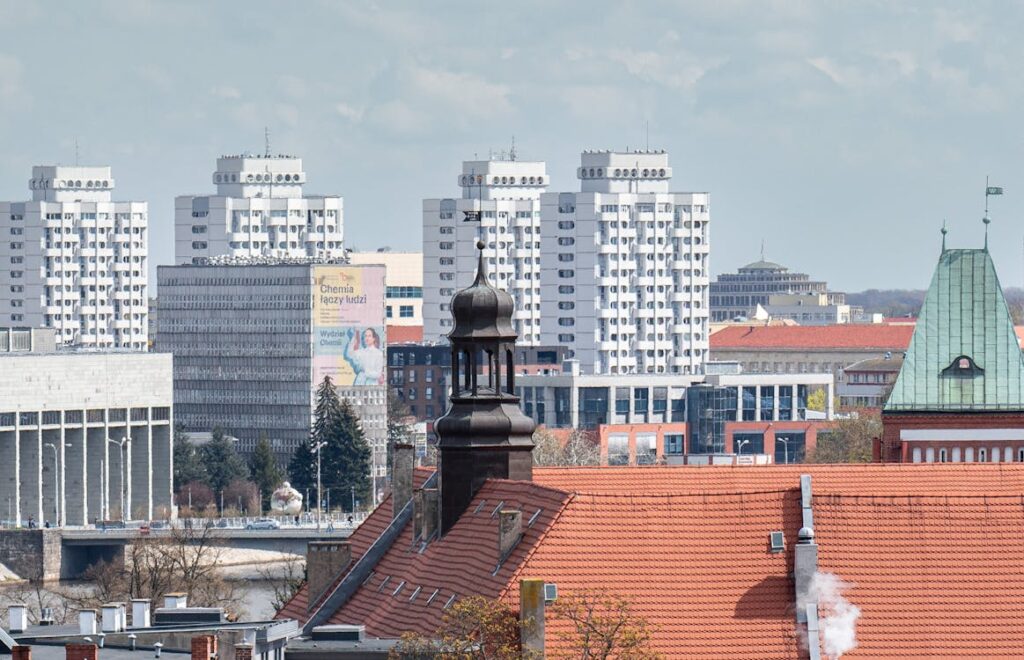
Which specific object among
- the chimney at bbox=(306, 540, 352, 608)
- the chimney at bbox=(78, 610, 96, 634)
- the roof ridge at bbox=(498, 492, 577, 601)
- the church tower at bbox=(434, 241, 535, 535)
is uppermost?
the church tower at bbox=(434, 241, 535, 535)

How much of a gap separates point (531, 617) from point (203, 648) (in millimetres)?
6151

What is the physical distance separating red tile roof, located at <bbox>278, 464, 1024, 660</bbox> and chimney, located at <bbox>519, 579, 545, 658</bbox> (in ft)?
2.29

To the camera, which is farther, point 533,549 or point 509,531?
point 509,531

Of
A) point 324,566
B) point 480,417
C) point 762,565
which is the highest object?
point 480,417

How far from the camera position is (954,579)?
67.5m

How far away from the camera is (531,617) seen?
62.8 metres

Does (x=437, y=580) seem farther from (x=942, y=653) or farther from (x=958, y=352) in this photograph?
(x=958, y=352)

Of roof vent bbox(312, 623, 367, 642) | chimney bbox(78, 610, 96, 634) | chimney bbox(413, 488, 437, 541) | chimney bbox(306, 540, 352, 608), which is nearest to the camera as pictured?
roof vent bbox(312, 623, 367, 642)

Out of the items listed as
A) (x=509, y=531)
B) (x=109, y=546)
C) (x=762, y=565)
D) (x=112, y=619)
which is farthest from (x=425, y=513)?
(x=109, y=546)

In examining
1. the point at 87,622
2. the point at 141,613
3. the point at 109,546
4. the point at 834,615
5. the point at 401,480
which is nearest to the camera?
the point at 834,615

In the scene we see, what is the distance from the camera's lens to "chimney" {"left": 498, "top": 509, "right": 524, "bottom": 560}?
224 feet

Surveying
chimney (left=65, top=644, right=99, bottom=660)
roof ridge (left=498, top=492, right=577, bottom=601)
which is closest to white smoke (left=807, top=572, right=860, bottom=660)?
roof ridge (left=498, top=492, right=577, bottom=601)

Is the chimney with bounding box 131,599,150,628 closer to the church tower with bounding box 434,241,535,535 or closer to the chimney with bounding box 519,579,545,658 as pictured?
the church tower with bounding box 434,241,535,535

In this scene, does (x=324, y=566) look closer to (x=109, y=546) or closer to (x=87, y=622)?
(x=87, y=622)
